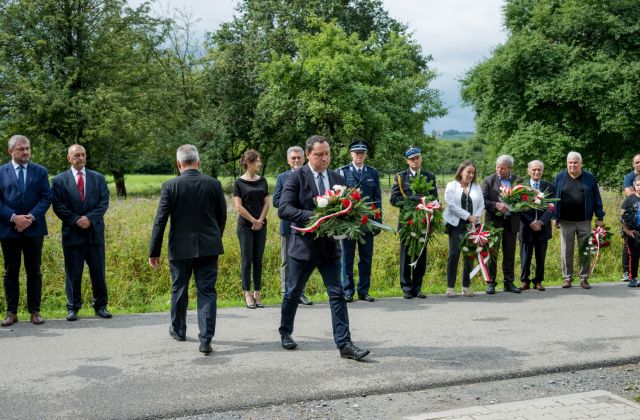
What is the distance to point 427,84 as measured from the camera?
4494cm

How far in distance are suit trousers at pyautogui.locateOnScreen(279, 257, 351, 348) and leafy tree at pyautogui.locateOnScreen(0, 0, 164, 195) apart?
2522 cm

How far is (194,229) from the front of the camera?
6.83 m

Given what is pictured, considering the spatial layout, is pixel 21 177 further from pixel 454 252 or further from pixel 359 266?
pixel 454 252

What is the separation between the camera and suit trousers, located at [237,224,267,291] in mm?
9227

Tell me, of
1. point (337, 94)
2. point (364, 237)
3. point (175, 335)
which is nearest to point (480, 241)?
point (364, 237)

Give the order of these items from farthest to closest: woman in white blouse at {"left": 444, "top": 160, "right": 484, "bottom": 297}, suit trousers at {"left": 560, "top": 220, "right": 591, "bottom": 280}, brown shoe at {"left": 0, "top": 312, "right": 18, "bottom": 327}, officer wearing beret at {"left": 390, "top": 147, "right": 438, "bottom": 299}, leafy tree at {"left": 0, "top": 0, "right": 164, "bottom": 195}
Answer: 1. leafy tree at {"left": 0, "top": 0, "right": 164, "bottom": 195}
2. suit trousers at {"left": 560, "top": 220, "right": 591, "bottom": 280}
3. woman in white blouse at {"left": 444, "top": 160, "right": 484, "bottom": 297}
4. officer wearing beret at {"left": 390, "top": 147, "right": 438, "bottom": 299}
5. brown shoe at {"left": 0, "top": 312, "right": 18, "bottom": 327}

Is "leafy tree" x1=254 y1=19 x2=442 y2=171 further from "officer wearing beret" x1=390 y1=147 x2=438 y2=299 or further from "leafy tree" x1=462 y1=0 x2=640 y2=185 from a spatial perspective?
"officer wearing beret" x1=390 y1=147 x2=438 y2=299

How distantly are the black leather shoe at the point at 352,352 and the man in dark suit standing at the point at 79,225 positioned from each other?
3718 mm

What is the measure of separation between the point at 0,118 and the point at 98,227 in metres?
24.8

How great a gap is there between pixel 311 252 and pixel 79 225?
3600mm

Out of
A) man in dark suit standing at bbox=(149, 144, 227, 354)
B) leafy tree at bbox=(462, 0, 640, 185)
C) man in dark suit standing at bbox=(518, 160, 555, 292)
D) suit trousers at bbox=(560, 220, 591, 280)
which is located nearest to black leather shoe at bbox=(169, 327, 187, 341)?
man in dark suit standing at bbox=(149, 144, 227, 354)

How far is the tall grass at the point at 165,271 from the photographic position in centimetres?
1036

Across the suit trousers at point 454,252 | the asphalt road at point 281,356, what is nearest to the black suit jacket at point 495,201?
the suit trousers at point 454,252

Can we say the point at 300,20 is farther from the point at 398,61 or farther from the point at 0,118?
the point at 0,118
